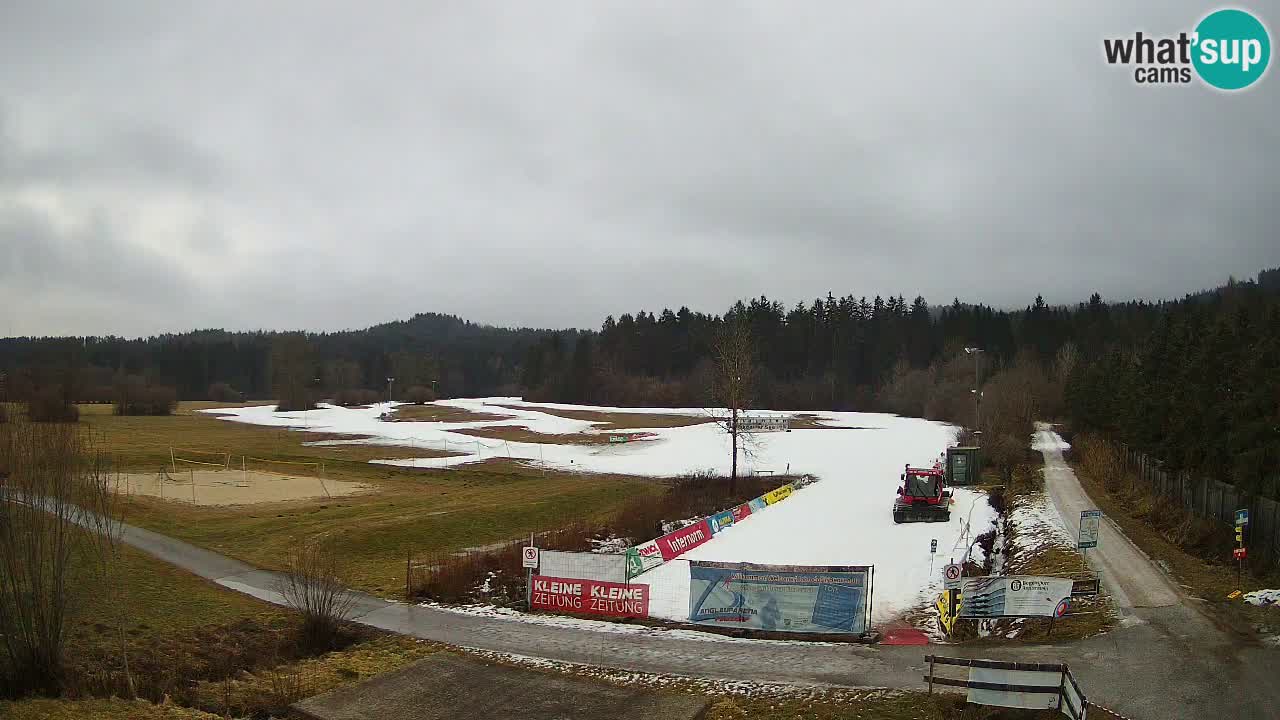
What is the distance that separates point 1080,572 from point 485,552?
20096 millimetres

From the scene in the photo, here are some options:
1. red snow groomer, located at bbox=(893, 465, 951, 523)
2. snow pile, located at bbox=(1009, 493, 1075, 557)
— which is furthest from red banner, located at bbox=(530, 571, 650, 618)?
red snow groomer, located at bbox=(893, 465, 951, 523)

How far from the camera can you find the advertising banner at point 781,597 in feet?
62.4

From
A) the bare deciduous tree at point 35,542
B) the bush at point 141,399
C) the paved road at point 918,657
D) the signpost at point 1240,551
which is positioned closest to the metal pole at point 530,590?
the paved road at point 918,657

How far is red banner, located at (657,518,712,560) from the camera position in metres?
28.0

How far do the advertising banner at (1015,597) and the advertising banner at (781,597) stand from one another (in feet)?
8.64

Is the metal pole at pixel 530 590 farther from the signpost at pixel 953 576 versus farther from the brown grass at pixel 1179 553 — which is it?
the brown grass at pixel 1179 553

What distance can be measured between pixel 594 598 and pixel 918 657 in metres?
8.73

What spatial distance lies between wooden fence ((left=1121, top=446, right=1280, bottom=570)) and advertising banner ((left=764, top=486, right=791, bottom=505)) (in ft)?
58.7

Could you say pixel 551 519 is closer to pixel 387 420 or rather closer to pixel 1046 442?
pixel 1046 442

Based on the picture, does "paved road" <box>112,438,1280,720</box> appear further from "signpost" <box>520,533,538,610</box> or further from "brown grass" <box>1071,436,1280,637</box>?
"signpost" <box>520,533,538,610</box>

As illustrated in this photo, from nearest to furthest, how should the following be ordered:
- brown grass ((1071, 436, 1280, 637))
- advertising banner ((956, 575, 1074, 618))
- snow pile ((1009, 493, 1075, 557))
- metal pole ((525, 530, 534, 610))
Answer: brown grass ((1071, 436, 1280, 637)) → advertising banner ((956, 575, 1074, 618)) → metal pole ((525, 530, 534, 610)) → snow pile ((1009, 493, 1075, 557))

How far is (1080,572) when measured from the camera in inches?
898

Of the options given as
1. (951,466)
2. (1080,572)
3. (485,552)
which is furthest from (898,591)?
(951,466)

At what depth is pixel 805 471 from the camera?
53.2 metres
